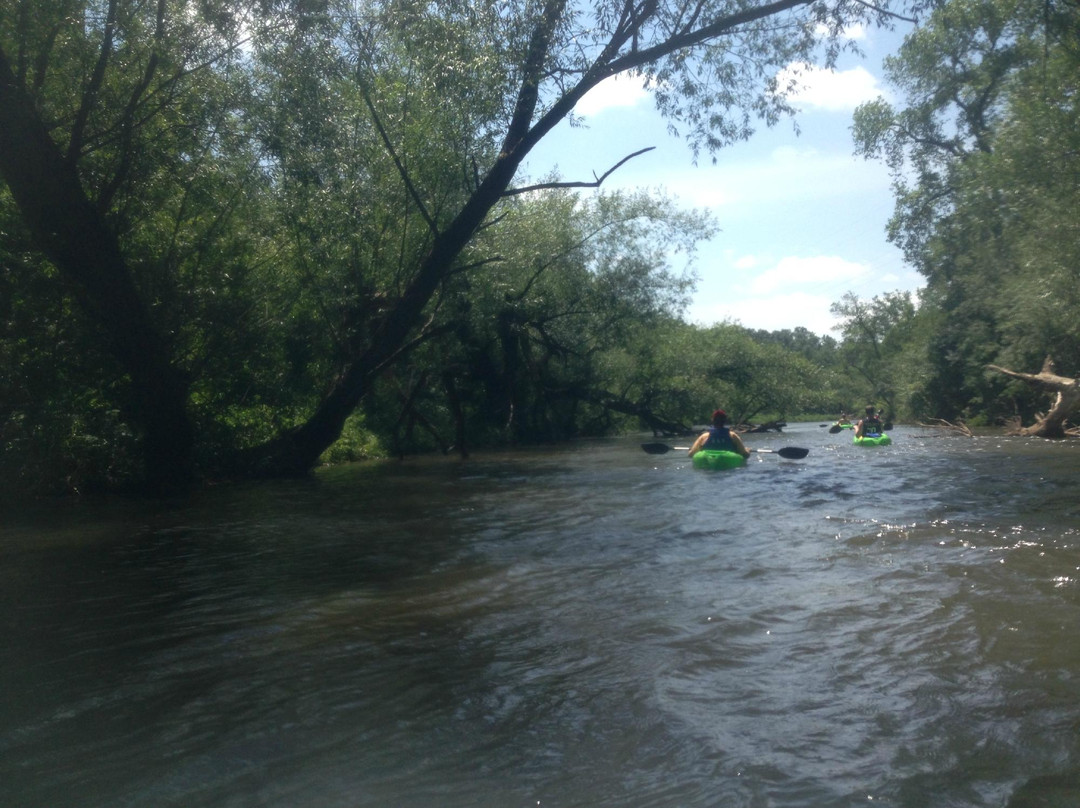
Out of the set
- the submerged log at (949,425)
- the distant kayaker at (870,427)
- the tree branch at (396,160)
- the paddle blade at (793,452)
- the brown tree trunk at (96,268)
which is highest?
the tree branch at (396,160)

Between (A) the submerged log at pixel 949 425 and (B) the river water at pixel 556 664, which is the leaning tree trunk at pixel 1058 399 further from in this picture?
(B) the river water at pixel 556 664

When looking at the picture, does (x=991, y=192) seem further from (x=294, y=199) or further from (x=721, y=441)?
(x=294, y=199)

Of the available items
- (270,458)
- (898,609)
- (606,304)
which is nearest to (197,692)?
(898,609)

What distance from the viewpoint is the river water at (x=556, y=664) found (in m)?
3.52

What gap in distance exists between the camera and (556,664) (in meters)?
4.98

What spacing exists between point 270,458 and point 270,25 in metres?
8.96

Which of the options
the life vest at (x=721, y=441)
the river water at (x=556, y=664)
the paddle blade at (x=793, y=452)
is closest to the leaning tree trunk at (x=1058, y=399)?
the paddle blade at (x=793, y=452)

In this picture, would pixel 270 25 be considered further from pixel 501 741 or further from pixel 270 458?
pixel 501 741

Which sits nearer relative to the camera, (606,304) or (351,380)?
(351,380)

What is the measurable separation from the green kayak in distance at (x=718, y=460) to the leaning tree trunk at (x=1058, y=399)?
1217 centimetres

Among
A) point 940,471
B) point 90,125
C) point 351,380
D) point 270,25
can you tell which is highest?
point 270,25

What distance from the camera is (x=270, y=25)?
1324cm

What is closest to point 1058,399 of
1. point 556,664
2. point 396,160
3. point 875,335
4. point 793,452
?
point 793,452

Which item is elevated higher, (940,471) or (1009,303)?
(1009,303)
